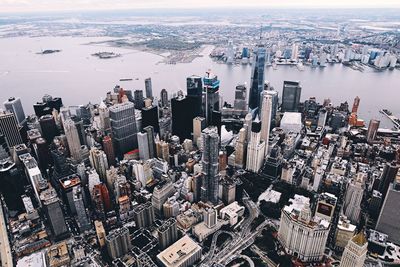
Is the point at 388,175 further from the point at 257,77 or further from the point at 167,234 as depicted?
the point at 257,77

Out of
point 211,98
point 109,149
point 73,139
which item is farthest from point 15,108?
point 211,98

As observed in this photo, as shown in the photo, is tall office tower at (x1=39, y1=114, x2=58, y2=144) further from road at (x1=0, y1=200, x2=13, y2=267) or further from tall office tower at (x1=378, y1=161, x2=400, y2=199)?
tall office tower at (x1=378, y1=161, x2=400, y2=199)

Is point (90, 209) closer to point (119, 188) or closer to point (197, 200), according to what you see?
point (119, 188)

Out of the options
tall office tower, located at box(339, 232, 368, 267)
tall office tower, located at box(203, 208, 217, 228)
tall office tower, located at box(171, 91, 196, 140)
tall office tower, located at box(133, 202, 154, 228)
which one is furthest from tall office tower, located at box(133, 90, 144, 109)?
tall office tower, located at box(339, 232, 368, 267)

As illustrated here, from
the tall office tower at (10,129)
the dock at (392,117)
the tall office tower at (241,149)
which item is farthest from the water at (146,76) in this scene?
the tall office tower at (241,149)

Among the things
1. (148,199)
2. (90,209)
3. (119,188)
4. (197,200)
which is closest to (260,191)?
(197,200)

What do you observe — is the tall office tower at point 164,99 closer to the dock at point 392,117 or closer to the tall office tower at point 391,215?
the tall office tower at point 391,215
